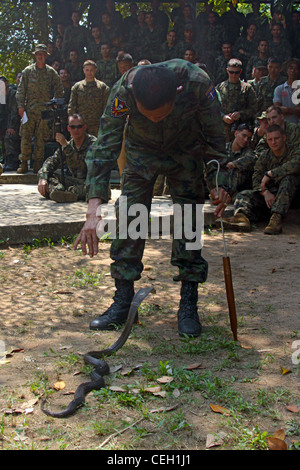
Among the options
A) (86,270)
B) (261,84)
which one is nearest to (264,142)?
(261,84)

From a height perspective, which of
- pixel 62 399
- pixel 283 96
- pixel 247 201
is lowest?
pixel 62 399

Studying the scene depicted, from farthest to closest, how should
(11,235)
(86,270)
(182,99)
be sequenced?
(11,235)
(86,270)
(182,99)

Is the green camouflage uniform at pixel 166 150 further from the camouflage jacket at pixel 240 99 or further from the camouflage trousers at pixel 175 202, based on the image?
the camouflage jacket at pixel 240 99

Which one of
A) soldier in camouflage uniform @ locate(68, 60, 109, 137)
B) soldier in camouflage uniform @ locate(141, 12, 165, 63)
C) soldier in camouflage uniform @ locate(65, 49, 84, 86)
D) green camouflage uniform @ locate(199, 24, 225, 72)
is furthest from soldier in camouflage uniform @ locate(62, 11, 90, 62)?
green camouflage uniform @ locate(199, 24, 225, 72)

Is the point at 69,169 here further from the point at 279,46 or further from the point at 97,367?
the point at 97,367

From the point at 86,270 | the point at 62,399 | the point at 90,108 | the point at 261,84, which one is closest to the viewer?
the point at 62,399

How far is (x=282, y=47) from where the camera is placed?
31.4 feet

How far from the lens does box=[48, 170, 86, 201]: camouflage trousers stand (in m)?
7.77

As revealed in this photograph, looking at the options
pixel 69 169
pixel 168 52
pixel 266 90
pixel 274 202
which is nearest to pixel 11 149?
pixel 168 52

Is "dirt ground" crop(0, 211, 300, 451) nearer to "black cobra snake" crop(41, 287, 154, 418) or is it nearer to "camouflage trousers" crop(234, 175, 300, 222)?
"black cobra snake" crop(41, 287, 154, 418)

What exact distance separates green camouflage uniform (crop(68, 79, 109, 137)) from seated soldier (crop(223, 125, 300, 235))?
11.1ft

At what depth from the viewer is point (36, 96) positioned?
32.3 ft

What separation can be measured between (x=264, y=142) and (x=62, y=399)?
536 centimetres

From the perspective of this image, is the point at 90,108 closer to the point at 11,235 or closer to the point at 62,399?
the point at 11,235
